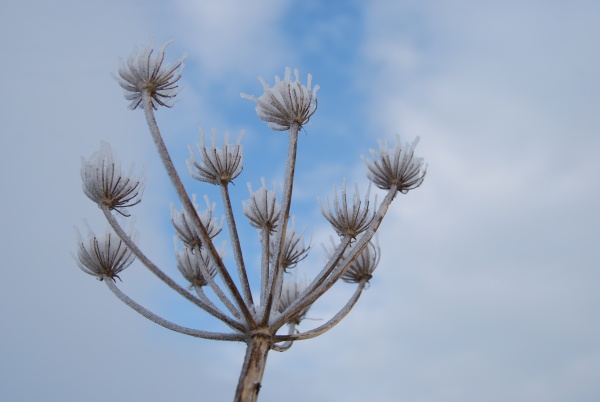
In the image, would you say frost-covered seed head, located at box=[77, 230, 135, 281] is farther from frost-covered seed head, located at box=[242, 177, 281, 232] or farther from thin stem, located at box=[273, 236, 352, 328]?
thin stem, located at box=[273, 236, 352, 328]

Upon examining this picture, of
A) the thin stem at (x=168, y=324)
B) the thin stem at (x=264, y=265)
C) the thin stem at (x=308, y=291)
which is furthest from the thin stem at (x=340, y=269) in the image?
the thin stem at (x=168, y=324)

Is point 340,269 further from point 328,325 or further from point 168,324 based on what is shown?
point 168,324

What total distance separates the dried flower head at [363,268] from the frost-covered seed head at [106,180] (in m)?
3.39

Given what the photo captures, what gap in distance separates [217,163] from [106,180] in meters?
1.48

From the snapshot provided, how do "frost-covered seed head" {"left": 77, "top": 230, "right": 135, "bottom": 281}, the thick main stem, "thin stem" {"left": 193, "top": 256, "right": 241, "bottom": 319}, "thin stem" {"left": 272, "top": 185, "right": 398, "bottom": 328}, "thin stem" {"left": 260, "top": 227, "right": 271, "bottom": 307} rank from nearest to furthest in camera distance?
1. the thick main stem
2. "thin stem" {"left": 272, "top": 185, "right": 398, "bottom": 328}
3. "thin stem" {"left": 193, "top": 256, "right": 241, "bottom": 319}
4. "thin stem" {"left": 260, "top": 227, "right": 271, "bottom": 307}
5. "frost-covered seed head" {"left": 77, "top": 230, "right": 135, "bottom": 281}

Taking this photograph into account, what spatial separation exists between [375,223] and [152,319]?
314 cm

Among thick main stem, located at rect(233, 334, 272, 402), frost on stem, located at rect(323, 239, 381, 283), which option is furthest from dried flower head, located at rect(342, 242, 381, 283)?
thick main stem, located at rect(233, 334, 272, 402)

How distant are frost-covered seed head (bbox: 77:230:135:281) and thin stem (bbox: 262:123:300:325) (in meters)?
2.29

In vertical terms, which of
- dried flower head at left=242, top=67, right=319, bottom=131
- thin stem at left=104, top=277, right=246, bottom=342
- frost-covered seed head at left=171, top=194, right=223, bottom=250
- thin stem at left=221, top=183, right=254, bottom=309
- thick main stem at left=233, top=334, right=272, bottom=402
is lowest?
thick main stem at left=233, top=334, right=272, bottom=402

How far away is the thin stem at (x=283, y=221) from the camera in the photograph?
292 inches

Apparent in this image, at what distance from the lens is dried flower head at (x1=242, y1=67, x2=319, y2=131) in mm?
8391

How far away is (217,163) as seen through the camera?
8.77m

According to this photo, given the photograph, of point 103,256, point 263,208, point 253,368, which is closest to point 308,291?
point 253,368

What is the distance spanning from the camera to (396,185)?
9.17m
